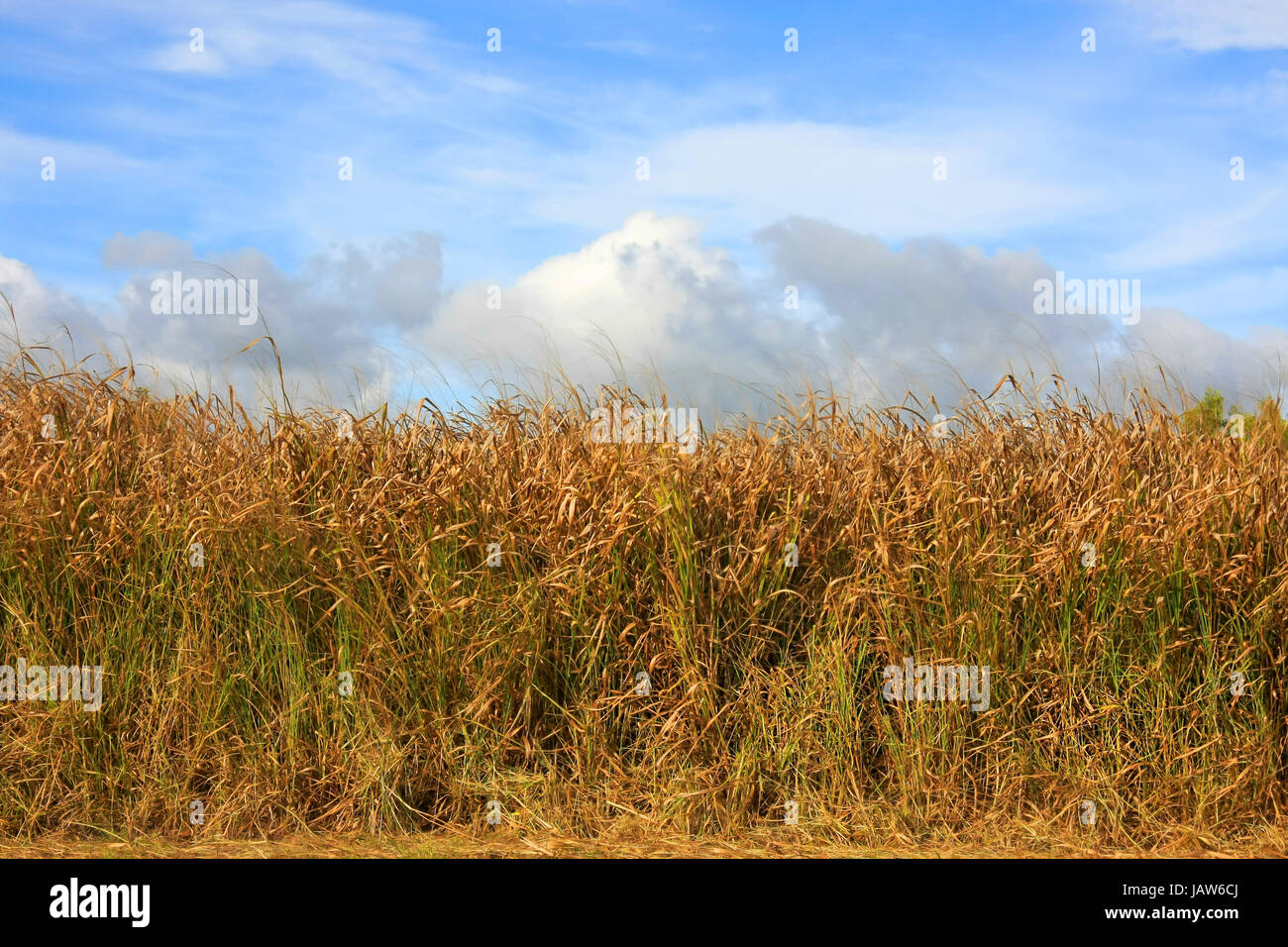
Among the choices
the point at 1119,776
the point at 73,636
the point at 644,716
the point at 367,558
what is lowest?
the point at 1119,776

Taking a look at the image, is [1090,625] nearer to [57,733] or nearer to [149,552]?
[149,552]

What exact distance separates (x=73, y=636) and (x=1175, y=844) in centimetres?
554

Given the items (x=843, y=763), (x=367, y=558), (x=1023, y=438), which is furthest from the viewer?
(x=1023, y=438)

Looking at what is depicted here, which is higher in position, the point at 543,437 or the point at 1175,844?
the point at 543,437

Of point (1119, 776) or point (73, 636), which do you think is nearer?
point (1119, 776)

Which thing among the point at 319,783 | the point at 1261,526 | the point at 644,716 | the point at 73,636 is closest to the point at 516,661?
the point at 644,716

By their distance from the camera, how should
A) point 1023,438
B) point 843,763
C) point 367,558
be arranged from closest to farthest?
point 843,763 → point 367,558 → point 1023,438

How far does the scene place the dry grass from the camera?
15.1ft

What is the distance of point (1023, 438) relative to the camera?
5438mm

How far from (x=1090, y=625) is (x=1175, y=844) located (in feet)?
3.45

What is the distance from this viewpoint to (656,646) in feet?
15.3

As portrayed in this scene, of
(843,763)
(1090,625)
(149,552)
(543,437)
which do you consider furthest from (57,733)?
(1090,625)

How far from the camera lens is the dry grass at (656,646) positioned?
4590mm

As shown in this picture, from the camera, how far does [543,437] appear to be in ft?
16.9
